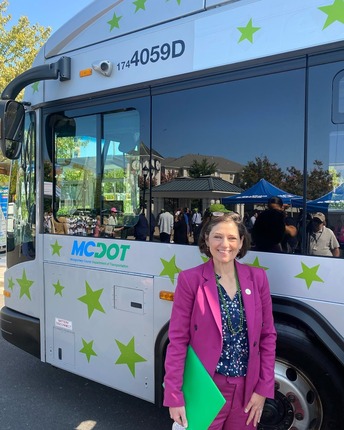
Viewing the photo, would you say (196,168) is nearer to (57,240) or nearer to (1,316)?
(57,240)

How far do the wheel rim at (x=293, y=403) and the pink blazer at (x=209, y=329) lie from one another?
46cm

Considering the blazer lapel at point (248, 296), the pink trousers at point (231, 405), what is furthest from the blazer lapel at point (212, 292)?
the pink trousers at point (231, 405)

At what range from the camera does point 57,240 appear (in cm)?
336

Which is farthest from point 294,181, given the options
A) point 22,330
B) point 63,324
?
point 22,330

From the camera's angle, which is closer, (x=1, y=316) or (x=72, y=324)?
(x=72, y=324)

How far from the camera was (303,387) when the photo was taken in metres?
2.38

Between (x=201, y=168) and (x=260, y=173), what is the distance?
397mm

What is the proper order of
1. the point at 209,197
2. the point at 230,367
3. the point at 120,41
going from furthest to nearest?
the point at 120,41
the point at 209,197
the point at 230,367

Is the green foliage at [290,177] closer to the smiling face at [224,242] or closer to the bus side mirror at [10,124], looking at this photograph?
the smiling face at [224,242]

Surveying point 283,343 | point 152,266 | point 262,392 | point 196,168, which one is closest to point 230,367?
point 262,392

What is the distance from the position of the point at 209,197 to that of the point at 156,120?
0.68 meters

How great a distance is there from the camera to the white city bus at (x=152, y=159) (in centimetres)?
224

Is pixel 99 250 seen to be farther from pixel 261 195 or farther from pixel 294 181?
pixel 294 181

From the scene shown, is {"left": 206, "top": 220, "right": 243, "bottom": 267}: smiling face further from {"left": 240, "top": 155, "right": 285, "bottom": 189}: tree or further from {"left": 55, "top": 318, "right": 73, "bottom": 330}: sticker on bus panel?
{"left": 55, "top": 318, "right": 73, "bottom": 330}: sticker on bus panel
